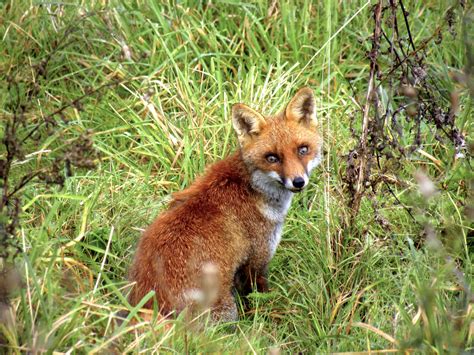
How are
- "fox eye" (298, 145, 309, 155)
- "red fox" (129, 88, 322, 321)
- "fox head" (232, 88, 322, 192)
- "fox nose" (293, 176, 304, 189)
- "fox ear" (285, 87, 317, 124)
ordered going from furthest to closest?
1. "fox ear" (285, 87, 317, 124)
2. "fox eye" (298, 145, 309, 155)
3. "fox head" (232, 88, 322, 192)
4. "fox nose" (293, 176, 304, 189)
5. "red fox" (129, 88, 322, 321)

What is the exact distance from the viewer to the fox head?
550cm

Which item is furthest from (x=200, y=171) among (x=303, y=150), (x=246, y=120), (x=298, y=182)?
(x=298, y=182)

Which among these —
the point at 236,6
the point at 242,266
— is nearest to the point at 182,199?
the point at 242,266

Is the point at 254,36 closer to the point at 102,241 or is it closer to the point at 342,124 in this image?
the point at 342,124

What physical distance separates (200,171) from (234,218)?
120 centimetres

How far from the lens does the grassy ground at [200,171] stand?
430 centimetres

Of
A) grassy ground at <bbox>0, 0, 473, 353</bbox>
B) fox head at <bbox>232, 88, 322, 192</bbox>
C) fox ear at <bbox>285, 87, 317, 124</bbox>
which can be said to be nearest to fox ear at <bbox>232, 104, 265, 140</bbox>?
fox head at <bbox>232, 88, 322, 192</bbox>

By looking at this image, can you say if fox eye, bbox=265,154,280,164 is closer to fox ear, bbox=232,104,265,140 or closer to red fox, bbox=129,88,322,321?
red fox, bbox=129,88,322,321

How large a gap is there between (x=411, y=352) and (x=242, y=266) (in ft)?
5.53

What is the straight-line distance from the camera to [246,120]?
5758 mm

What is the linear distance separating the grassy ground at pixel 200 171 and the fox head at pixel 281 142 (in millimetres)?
292

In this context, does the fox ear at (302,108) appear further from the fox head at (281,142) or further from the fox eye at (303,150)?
the fox eye at (303,150)

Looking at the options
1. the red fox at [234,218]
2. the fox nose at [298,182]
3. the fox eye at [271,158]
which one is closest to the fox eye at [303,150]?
the red fox at [234,218]

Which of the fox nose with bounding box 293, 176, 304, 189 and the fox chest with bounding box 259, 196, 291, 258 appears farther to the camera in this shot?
the fox chest with bounding box 259, 196, 291, 258
